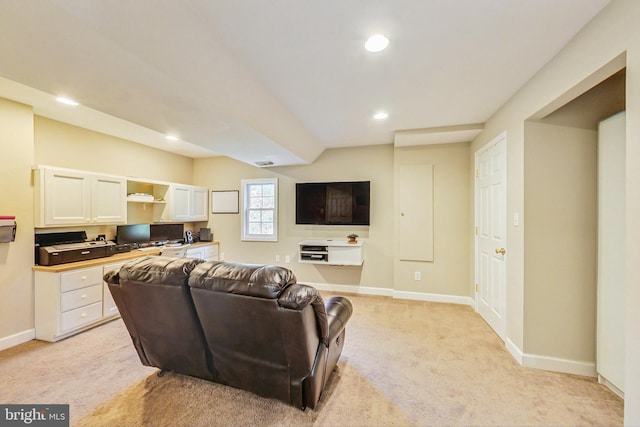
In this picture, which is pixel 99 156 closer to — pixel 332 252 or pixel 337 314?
pixel 332 252

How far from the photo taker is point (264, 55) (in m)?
1.89

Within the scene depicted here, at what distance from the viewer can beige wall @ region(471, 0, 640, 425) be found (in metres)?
1.31

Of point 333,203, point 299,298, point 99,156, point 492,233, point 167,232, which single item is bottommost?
point 299,298

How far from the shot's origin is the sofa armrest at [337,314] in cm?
181

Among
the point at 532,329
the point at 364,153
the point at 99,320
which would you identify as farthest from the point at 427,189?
the point at 99,320

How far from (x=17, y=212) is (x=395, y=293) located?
188 inches

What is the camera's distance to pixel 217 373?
6.17ft

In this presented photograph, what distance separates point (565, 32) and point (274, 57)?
194 cm

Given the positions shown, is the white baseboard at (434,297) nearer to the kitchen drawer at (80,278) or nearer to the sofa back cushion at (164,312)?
the sofa back cushion at (164,312)

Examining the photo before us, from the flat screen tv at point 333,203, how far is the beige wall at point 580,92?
2096 millimetres

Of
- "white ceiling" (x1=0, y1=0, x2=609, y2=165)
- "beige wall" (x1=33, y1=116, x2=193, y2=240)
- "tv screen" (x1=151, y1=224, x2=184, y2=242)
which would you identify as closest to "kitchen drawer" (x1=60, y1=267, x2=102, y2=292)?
"beige wall" (x1=33, y1=116, x2=193, y2=240)

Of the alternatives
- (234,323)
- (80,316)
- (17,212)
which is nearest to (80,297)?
(80,316)

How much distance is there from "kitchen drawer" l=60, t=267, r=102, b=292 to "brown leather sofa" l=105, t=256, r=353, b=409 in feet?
5.00

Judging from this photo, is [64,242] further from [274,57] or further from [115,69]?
[274,57]
